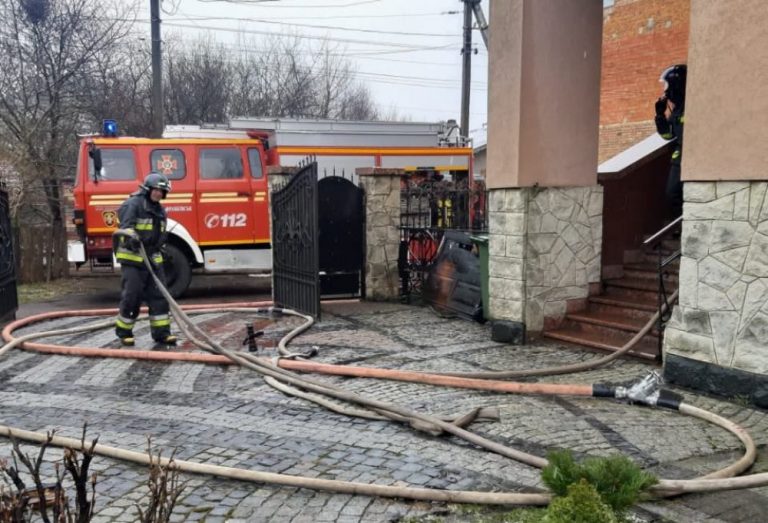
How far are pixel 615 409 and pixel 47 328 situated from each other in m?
6.84

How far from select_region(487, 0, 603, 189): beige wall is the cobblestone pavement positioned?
194 cm

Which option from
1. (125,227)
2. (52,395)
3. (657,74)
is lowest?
(52,395)

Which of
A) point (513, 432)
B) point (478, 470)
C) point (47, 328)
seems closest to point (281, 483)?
Answer: point (478, 470)

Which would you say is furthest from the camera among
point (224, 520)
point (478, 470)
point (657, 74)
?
point (657, 74)

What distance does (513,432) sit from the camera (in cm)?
409

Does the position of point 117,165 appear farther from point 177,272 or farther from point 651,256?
point 651,256

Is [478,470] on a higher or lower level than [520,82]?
lower

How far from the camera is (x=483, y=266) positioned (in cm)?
752

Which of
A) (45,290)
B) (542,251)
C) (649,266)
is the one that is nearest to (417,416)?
(542,251)

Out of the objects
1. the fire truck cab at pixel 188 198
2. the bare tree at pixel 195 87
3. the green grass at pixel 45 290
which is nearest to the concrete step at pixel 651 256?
the fire truck cab at pixel 188 198

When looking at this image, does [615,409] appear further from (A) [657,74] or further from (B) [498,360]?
(A) [657,74]

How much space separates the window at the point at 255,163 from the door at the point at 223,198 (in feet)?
0.44

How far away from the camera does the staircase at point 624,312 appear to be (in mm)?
6164

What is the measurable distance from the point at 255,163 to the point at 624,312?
22.3 feet
